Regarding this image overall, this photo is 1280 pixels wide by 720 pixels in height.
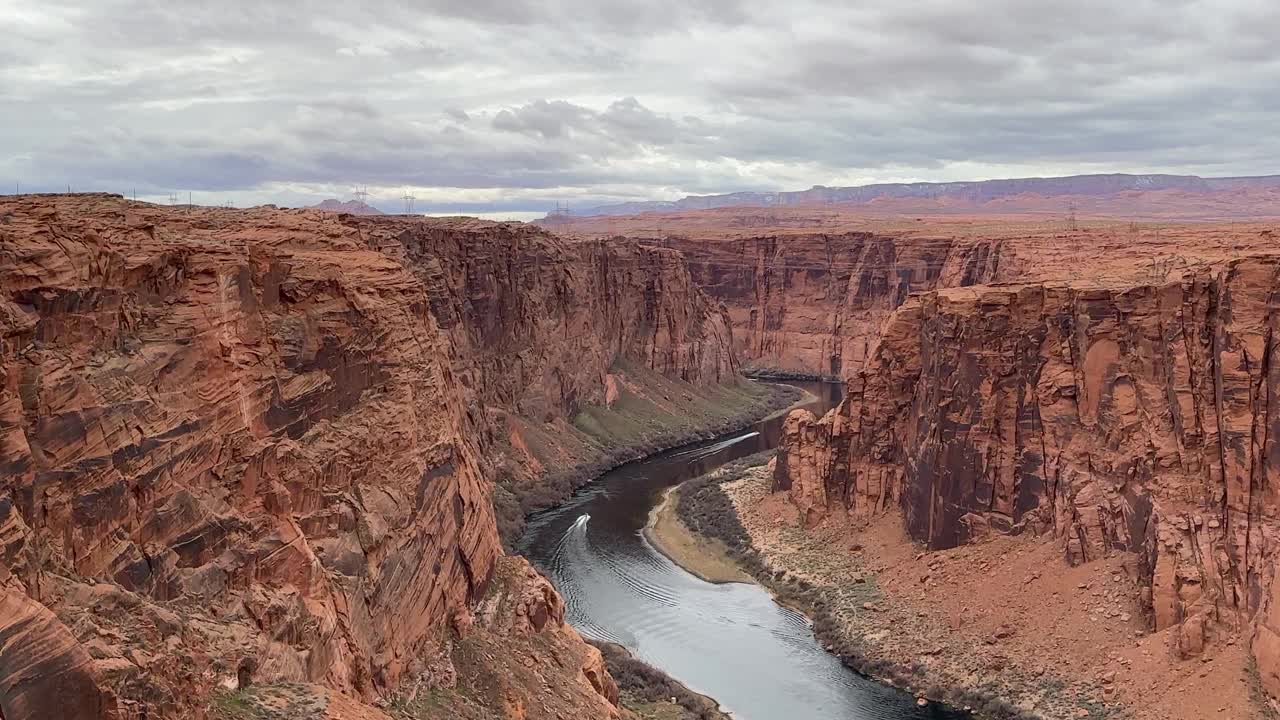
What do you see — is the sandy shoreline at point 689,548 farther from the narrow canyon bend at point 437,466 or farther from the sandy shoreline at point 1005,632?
the sandy shoreline at point 1005,632

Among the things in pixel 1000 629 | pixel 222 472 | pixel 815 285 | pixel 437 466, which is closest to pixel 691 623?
pixel 1000 629

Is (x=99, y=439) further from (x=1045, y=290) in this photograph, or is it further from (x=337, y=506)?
(x=1045, y=290)

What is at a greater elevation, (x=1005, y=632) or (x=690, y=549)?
(x=1005, y=632)

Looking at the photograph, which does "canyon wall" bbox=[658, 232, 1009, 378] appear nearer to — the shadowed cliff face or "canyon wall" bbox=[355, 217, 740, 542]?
"canyon wall" bbox=[355, 217, 740, 542]

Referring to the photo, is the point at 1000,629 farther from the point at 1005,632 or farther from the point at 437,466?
the point at 437,466

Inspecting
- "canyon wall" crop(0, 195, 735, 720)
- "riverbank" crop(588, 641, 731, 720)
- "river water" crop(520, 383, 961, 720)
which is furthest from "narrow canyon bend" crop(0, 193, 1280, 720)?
"riverbank" crop(588, 641, 731, 720)

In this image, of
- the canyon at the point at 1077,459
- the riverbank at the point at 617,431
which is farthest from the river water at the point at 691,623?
the canyon at the point at 1077,459
